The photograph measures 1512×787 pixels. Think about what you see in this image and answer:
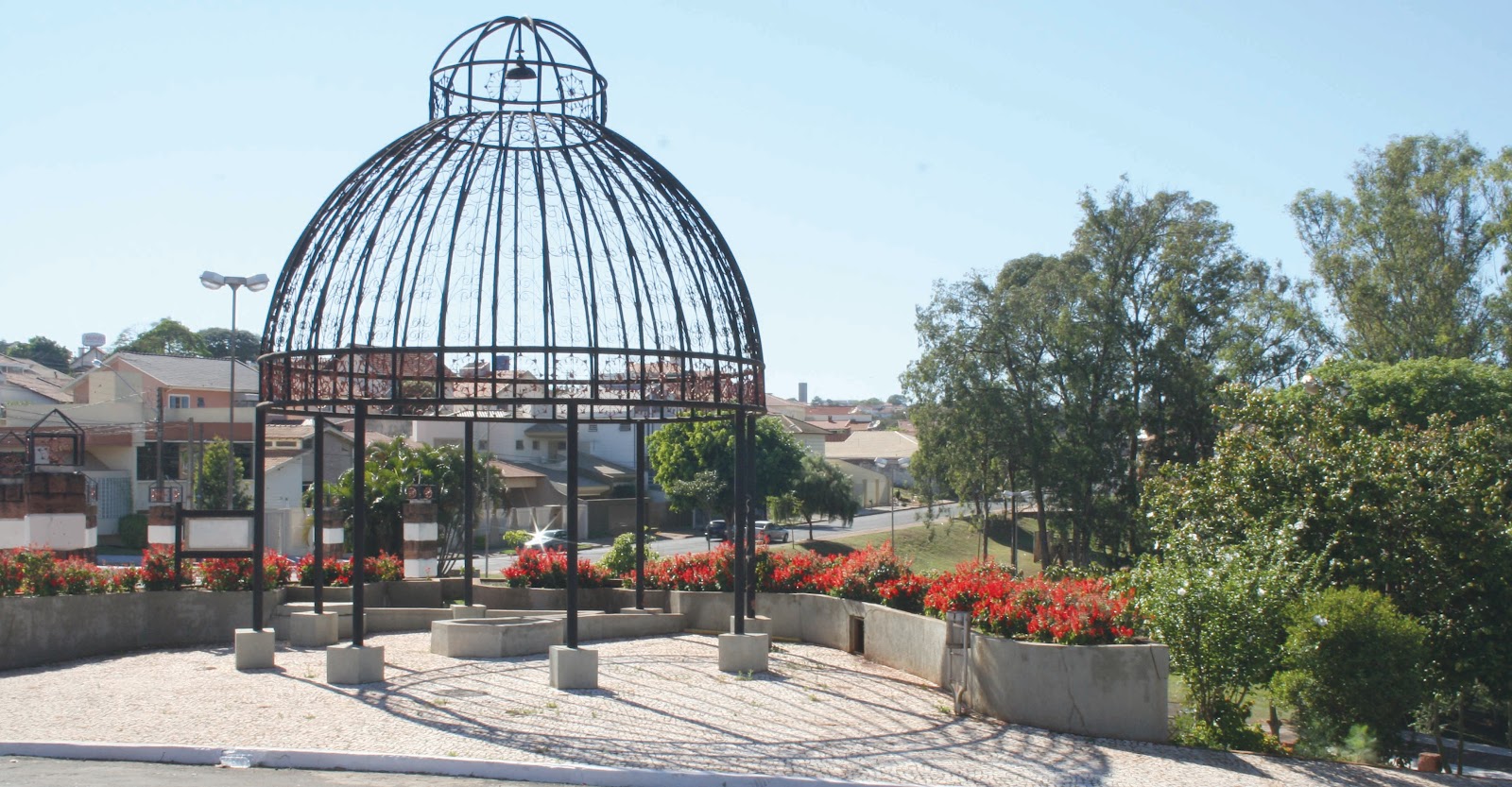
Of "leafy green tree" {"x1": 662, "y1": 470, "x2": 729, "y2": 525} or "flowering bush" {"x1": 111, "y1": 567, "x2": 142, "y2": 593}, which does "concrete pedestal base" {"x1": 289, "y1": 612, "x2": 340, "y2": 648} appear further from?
"leafy green tree" {"x1": 662, "y1": 470, "x2": 729, "y2": 525}

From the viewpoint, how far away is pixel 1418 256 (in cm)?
3681

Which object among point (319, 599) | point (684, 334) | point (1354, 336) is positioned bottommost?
point (319, 599)

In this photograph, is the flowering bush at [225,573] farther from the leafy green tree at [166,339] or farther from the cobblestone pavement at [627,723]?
the leafy green tree at [166,339]

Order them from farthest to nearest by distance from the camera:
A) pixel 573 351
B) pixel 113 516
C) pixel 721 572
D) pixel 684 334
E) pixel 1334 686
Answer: pixel 113 516 → pixel 721 572 → pixel 684 334 → pixel 573 351 → pixel 1334 686

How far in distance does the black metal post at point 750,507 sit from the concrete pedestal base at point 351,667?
14.7 ft

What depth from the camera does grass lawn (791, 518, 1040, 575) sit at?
5416 cm

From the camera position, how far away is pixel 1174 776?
9625 mm

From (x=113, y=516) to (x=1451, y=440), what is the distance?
4651 centimetres

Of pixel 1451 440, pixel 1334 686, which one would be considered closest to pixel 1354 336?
pixel 1451 440

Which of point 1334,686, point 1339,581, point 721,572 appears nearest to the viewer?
point 1334,686

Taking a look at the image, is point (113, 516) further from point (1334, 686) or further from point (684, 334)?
point (1334, 686)

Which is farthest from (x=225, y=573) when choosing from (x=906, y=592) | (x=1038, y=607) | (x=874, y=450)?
(x=874, y=450)

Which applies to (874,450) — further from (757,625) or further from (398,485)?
(757,625)

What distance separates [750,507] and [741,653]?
5.81ft
